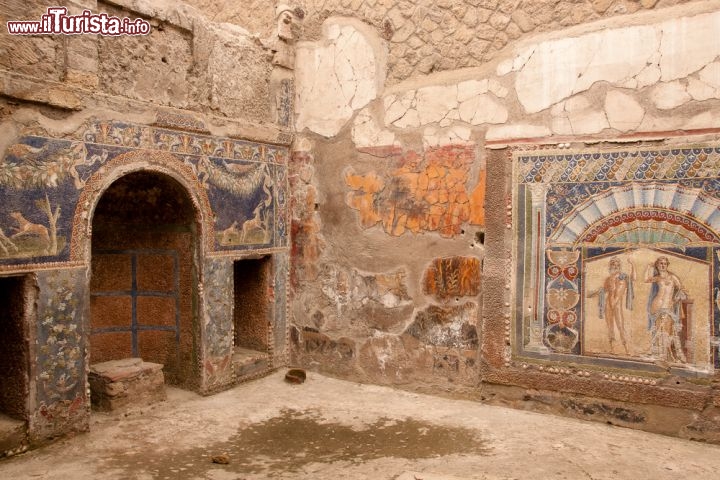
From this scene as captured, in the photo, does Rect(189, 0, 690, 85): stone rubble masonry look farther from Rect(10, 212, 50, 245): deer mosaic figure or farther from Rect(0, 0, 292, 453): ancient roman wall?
Rect(10, 212, 50, 245): deer mosaic figure

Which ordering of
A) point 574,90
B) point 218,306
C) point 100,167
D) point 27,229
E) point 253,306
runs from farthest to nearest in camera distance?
point 253,306, point 218,306, point 574,90, point 100,167, point 27,229

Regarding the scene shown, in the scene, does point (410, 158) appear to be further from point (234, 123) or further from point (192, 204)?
point (192, 204)

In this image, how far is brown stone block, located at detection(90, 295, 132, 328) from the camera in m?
4.95

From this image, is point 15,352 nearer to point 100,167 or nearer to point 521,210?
point 100,167

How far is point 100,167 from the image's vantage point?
12.9ft

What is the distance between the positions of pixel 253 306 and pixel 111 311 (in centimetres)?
117

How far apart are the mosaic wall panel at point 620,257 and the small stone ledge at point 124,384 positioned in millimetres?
2662

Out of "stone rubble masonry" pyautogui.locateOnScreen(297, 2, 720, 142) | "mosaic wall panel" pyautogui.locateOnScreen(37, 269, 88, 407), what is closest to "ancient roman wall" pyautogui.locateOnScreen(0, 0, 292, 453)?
"mosaic wall panel" pyautogui.locateOnScreen(37, 269, 88, 407)

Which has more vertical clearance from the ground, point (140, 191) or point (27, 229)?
point (140, 191)

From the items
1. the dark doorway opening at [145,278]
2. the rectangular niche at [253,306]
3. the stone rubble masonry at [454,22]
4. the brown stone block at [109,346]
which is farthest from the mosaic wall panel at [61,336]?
the stone rubble masonry at [454,22]

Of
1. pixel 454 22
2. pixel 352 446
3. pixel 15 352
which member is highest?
pixel 454 22

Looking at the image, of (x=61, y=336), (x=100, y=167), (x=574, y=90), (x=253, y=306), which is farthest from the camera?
(x=253, y=306)

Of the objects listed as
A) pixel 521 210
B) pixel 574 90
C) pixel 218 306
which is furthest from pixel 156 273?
pixel 574 90

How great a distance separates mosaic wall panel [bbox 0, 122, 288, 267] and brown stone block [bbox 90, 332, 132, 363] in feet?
3.88
